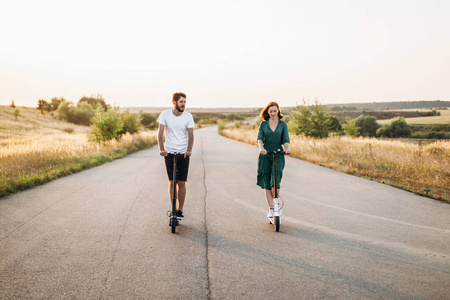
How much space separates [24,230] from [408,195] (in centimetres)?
809

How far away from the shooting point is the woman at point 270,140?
501 centimetres

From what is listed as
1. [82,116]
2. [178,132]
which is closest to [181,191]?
[178,132]

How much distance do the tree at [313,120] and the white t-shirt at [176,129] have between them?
756 inches

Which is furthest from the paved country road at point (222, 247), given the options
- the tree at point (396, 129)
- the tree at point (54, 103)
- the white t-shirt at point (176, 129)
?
the tree at point (54, 103)

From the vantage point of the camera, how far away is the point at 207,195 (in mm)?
7301

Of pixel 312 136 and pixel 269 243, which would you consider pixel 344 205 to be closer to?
pixel 269 243

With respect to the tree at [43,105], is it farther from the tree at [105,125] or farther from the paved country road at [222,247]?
the paved country road at [222,247]

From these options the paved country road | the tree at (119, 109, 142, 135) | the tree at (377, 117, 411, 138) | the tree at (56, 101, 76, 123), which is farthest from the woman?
the tree at (56, 101, 76, 123)

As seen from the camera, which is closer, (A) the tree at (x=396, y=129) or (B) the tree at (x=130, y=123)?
(B) the tree at (x=130, y=123)

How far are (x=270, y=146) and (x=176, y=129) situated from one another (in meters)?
1.60

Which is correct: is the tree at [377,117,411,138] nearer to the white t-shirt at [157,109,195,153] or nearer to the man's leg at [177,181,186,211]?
the man's leg at [177,181,186,211]

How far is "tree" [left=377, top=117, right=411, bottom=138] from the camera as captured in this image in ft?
97.1

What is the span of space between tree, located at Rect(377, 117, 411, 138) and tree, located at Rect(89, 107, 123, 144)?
1014 inches

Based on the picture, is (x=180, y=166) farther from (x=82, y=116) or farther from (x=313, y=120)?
(x=82, y=116)
